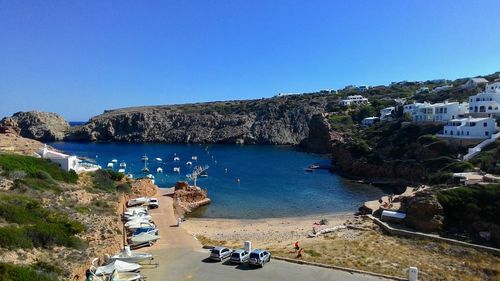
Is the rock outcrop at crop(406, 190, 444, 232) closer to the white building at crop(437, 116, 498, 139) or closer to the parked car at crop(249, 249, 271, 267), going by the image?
the parked car at crop(249, 249, 271, 267)

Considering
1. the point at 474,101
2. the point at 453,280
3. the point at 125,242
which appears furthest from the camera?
the point at 474,101

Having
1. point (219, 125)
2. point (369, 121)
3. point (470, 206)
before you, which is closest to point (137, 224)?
point (470, 206)

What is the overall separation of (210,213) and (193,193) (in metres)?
4.51

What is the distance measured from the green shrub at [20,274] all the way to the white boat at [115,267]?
253 centimetres

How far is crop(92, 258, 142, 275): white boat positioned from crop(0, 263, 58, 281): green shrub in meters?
2.53

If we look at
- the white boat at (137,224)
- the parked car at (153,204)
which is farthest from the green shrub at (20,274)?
the parked car at (153,204)

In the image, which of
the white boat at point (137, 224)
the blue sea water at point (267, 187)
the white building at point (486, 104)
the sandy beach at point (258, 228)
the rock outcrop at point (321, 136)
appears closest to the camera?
the white boat at point (137, 224)

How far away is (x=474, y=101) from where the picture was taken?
226 ft

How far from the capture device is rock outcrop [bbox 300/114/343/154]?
10062 cm

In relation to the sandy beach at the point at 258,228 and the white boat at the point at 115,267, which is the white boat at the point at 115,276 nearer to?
the white boat at the point at 115,267

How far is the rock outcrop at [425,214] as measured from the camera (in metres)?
31.3

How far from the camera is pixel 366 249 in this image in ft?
87.8

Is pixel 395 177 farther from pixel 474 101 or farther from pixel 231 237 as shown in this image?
pixel 231 237

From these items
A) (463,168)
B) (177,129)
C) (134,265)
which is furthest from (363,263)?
(177,129)
